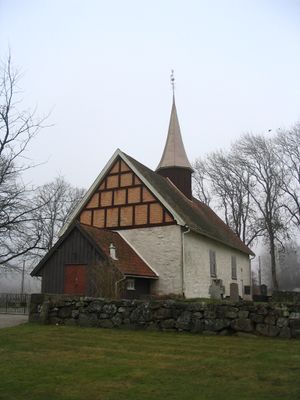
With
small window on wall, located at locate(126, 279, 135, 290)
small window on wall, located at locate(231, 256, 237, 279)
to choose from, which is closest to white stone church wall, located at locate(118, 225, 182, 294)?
small window on wall, located at locate(126, 279, 135, 290)

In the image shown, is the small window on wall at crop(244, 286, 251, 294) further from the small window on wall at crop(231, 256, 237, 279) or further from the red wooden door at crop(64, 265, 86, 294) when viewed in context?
the red wooden door at crop(64, 265, 86, 294)

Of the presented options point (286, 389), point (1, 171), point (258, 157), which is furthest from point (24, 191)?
point (258, 157)

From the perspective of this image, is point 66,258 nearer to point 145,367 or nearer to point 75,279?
point 75,279

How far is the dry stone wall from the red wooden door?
431 centimetres

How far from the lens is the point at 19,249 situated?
68.5 feet

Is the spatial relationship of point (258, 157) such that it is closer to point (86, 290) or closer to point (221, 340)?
point (86, 290)

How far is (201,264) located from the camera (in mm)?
23109

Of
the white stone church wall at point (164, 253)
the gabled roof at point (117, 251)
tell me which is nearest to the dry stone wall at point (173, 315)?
the gabled roof at point (117, 251)

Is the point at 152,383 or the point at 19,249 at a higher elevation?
the point at 19,249

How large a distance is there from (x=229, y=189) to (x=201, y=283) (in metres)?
20.2

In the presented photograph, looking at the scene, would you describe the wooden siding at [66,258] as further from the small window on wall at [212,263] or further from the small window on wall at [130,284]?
the small window on wall at [212,263]

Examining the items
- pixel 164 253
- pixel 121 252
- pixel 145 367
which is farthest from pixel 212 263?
pixel 145 367

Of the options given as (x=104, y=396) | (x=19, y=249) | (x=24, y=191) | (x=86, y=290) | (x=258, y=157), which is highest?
(x=258, y=157)

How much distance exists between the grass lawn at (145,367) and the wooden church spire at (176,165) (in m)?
17.3
